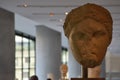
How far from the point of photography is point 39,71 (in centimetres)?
3123

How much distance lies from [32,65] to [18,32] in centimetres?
466

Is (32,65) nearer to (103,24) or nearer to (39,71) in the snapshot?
(39,71)

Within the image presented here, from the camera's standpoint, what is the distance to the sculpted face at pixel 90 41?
131 inches

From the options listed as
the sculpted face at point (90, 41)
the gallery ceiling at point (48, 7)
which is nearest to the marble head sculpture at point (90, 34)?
the sculpted face at point (90, 41)

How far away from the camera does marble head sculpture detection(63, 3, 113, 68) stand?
3322mm

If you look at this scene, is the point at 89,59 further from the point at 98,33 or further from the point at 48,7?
the point at 48,7

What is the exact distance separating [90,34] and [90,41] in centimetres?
6

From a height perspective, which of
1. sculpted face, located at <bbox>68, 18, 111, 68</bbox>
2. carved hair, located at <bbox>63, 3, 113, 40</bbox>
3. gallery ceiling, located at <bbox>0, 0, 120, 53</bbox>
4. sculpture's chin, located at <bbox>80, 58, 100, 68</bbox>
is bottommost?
sculpture's chin, located at <bbox>80, 58, 100, 68</bbox>

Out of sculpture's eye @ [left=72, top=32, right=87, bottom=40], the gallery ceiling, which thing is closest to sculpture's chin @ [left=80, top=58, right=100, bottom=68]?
sculpture's eye @ [left=72, top=32, right=87, bottom=40]

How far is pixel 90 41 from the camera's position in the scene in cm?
A: 331

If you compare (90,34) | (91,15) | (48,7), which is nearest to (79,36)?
(90,34)

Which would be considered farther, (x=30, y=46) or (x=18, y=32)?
(x=30, y=46)

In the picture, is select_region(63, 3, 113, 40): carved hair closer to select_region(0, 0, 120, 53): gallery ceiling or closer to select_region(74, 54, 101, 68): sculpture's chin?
select_region(74, 54, 101, 68): sculpture's chin

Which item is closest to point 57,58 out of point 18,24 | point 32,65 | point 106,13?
point 18,24
